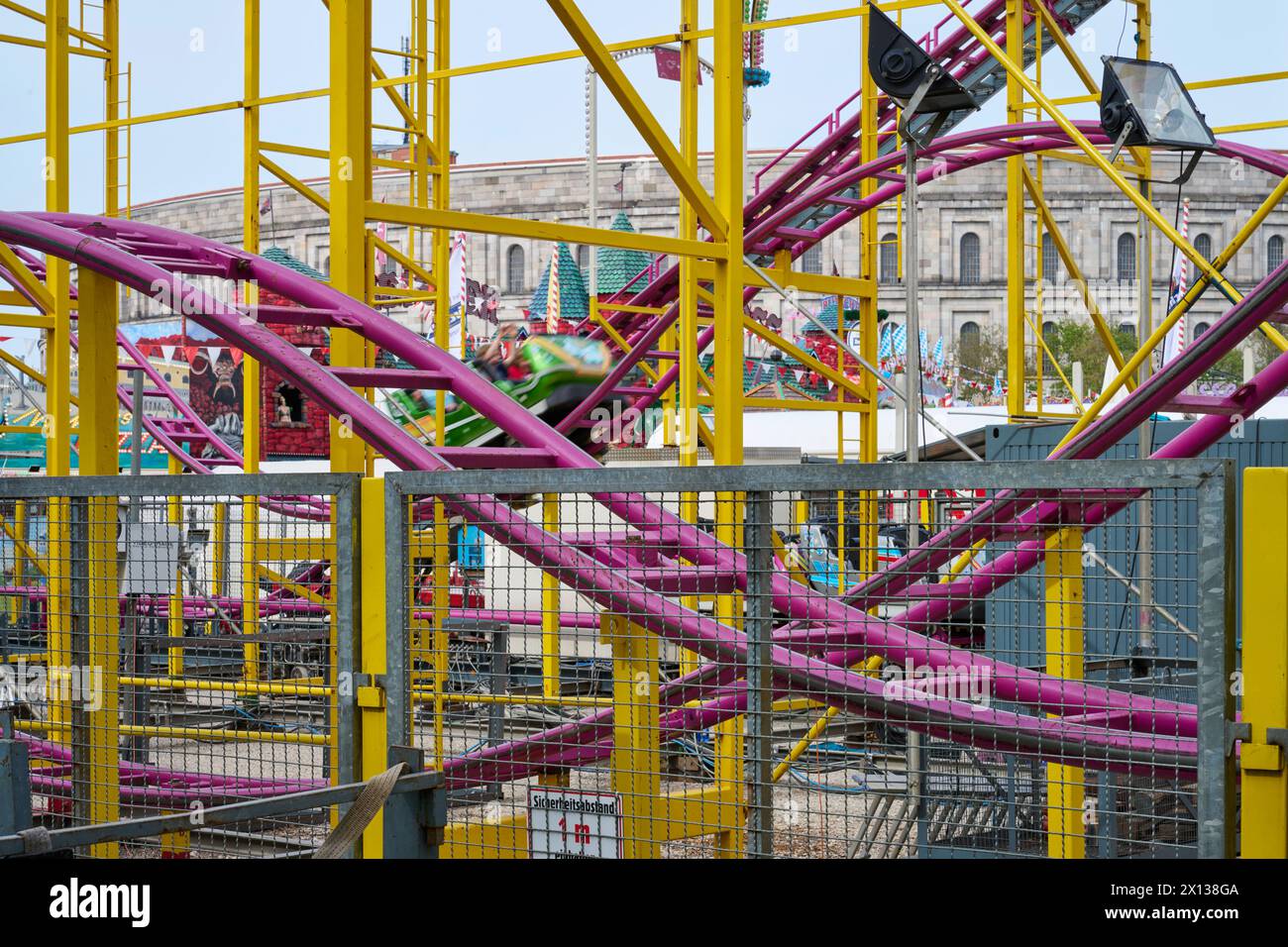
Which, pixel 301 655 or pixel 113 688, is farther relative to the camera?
pixel 301 655

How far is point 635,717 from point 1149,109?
16.0 ft

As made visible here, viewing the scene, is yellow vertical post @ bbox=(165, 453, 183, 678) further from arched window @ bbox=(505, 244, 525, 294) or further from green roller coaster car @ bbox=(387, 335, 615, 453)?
arched window @ bbox=(505, 244, 525, 294)

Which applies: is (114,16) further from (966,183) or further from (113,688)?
(966,183)

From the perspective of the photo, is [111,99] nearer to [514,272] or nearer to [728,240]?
[728,240]

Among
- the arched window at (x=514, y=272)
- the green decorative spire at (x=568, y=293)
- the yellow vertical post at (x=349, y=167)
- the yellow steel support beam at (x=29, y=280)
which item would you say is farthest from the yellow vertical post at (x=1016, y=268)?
the arched window at (x=514, y=272)

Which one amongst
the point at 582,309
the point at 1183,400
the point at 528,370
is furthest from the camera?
the point at 582,309

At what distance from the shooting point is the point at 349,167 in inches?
257

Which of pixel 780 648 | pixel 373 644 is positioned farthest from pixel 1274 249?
pixel 373 644

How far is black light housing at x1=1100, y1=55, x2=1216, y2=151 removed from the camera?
7.69m

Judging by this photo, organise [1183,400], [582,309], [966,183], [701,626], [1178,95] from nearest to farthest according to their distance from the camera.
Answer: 1. [701,626]
2. [1183,400]
3. [1178,95]
4. [582,309]
5. [966,183]

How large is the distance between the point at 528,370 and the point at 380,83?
3.53 meters

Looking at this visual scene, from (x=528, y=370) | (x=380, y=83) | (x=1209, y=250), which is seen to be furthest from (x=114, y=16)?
(x=1209, y=250)

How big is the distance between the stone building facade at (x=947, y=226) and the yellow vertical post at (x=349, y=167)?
59976 millimetres
